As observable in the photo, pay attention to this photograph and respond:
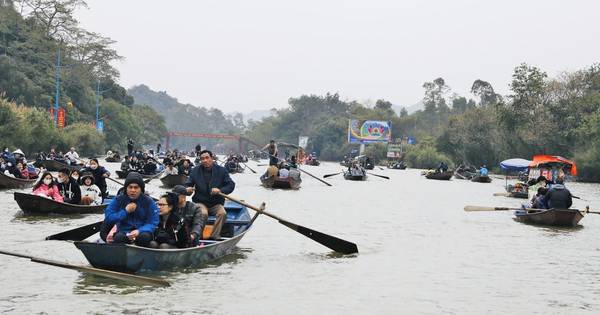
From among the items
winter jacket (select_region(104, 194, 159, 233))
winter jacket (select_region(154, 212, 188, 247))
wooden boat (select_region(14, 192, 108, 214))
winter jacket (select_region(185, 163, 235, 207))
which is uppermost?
winter jacket (select_region(185, 163, 235, 207))

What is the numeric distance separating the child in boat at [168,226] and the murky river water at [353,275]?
50cm

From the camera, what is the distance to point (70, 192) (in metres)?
18.0

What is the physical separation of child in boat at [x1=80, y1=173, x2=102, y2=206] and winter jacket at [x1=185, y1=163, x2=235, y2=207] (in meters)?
5.77

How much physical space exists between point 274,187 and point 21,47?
48235 millimetres

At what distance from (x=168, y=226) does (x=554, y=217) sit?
471 inches

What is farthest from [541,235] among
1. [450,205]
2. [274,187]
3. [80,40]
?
[80,40]

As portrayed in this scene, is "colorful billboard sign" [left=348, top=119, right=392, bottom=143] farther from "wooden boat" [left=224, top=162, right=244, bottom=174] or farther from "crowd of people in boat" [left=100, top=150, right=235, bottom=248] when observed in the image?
"crowd of people in boat" [left=100, top=150, right=235, bottom=248]

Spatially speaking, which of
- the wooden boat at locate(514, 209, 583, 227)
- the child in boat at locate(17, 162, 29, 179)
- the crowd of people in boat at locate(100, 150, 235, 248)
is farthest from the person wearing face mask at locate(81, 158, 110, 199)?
the wooden boat at locate(514, 209, 583, 227)

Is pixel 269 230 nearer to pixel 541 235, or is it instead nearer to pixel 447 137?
pixel 541 235

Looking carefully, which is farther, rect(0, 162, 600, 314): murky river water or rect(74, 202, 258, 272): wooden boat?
rect(74, 202, 258, 272): wooden boat

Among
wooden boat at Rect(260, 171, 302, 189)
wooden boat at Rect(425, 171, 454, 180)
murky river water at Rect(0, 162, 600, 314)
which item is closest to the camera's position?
murky river water at Rect(0, 162, 600, 314)

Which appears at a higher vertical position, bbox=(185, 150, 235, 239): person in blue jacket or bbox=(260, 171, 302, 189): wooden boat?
bbox=(185, 150, 235, 239): person in blue jacket

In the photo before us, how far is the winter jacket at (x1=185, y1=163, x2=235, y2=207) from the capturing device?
1323 cm

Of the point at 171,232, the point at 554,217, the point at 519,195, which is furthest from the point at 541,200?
the point at 171,232
